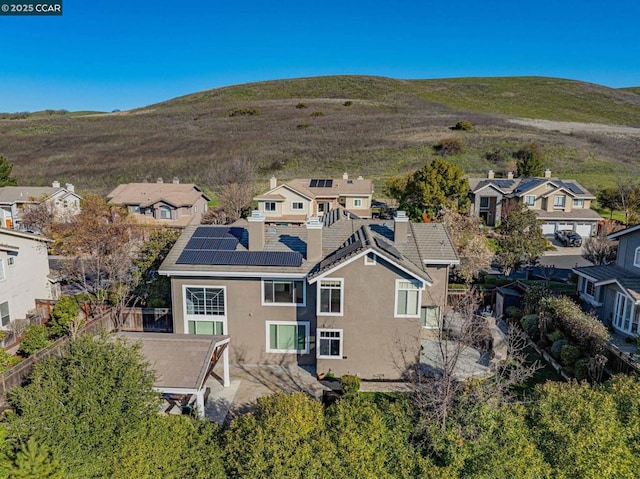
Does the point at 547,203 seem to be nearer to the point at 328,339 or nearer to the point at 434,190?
the point at 434,190

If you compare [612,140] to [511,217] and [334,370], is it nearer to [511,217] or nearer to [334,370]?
[511,217]

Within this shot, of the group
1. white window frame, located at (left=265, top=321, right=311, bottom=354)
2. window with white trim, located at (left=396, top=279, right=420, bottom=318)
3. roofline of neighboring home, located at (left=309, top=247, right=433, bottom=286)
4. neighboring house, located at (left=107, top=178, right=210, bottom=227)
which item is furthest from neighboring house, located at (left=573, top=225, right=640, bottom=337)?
neighboring house, located at (left=107, top=178, right=210, bottom=227)

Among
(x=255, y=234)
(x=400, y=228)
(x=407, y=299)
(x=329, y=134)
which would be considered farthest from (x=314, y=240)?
(x=329, y=134)

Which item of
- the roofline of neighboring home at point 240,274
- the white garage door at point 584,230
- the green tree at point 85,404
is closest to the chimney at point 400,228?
the roofline of neighboring home at point 240,274

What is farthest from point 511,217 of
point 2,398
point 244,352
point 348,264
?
point 2,398

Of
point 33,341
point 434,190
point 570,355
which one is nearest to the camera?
point 570,355

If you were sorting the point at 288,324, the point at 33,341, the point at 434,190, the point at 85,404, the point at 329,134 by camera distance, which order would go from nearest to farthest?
the point at 85,404 < the point at 288,324 < the point at 33,341 < the point at 434,190 < the point at 329,134
